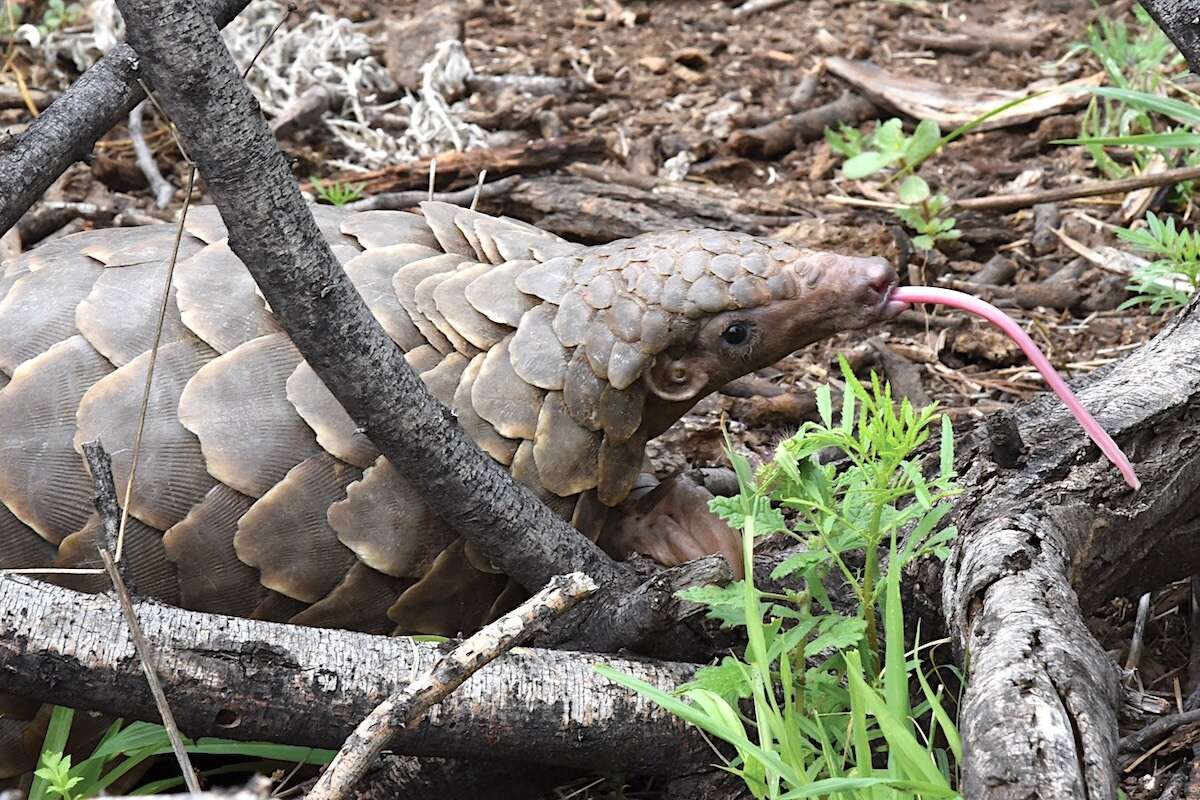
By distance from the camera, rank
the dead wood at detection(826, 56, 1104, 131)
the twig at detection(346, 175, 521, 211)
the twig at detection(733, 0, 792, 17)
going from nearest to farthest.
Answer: the twig at detection(346, 175, 521, 211), the dead wood at detection(826, 56, 1104, 131), the twig at detection(733, 0, 792, 17)

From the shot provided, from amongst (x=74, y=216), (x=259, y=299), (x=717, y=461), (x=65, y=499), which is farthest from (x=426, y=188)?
(x=65, y=499)

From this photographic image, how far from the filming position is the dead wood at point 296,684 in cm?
192

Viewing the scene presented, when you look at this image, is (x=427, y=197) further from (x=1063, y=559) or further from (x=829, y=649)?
(x=1063, y=559)

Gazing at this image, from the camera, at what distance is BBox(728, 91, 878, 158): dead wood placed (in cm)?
466

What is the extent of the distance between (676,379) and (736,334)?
0.14 metres

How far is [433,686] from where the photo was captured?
164 cm

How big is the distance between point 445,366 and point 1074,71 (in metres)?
3.31

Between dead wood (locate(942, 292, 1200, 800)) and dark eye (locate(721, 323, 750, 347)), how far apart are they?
455 millimetres

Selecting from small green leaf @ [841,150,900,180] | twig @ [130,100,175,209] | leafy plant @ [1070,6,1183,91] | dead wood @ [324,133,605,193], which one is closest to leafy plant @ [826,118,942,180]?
small green leaf @ [841,150,900,180]

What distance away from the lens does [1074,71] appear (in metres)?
4.85

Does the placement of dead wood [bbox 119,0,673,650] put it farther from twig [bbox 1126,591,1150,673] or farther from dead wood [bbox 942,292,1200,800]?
twig [bbox 1126,591,1150,673]

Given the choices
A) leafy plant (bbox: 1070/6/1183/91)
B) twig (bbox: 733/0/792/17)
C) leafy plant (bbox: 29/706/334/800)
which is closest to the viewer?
leafy plant (bbox: 29/706/334/800)

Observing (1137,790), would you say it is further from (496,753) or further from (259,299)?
(259,299)

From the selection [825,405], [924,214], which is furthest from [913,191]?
[825,405]
